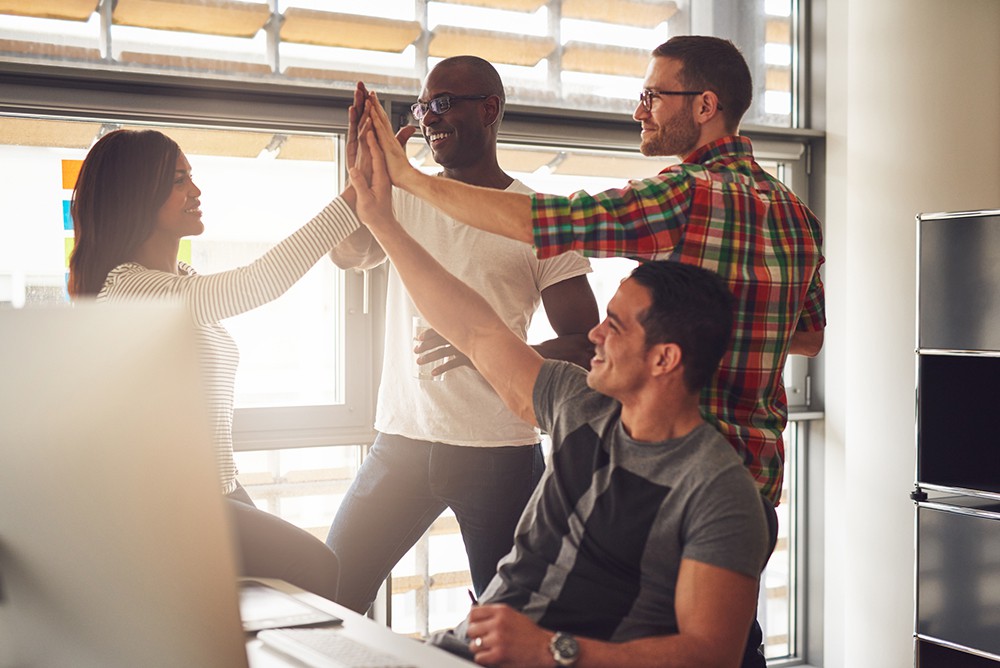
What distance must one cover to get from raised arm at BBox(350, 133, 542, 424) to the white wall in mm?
1853

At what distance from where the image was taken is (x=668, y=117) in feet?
6.09

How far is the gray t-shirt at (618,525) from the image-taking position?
1.45m

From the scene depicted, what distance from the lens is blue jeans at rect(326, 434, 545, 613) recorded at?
2135 millimetres

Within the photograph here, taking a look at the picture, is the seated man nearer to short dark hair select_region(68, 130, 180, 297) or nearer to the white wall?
short dark hair select_region(68, 130, 180, 297)

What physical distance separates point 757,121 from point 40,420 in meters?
3.24

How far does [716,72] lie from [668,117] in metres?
0.11

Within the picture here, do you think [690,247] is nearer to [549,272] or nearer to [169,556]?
[549,272]

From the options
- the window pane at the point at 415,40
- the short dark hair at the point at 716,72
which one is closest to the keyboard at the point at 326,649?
the short dark hair at the point at 716,72

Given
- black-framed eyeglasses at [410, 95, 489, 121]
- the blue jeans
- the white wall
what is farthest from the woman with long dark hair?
the white wall

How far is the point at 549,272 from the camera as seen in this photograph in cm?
224

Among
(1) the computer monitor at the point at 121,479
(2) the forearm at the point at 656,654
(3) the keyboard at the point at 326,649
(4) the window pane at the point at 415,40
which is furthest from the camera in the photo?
(4) the window pane at the point at 415,40

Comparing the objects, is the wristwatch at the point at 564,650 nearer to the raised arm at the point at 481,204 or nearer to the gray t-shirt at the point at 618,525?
the gray t-shirt at the point at 618,525

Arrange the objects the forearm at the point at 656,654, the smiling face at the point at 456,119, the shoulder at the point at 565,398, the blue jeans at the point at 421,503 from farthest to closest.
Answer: the smiling face at the point at 456,119, the blue jeans at the point at 421,503, the shoulder at the point at 565,398, the forearm at the point at 656,654

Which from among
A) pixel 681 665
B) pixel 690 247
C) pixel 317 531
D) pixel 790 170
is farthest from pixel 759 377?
pixel 790 170
